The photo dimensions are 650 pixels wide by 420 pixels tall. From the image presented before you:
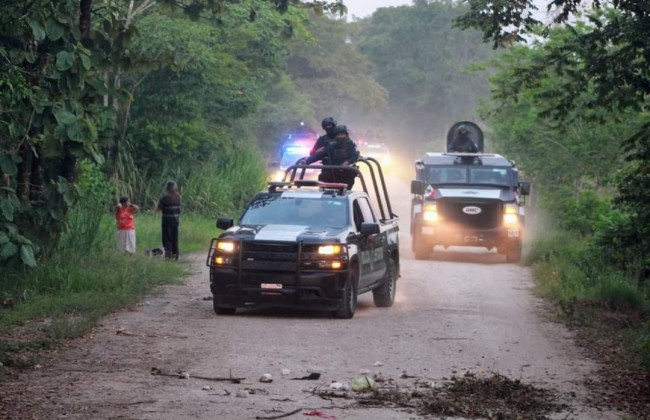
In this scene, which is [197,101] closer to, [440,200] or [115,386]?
[440,200]

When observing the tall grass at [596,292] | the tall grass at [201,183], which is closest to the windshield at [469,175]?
the tall grass at [596,292]

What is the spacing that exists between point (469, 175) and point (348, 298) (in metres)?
11.9

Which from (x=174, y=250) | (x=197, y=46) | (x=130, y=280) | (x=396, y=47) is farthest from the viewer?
(x=396, y=47)

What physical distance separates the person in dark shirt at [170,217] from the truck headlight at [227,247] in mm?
8031

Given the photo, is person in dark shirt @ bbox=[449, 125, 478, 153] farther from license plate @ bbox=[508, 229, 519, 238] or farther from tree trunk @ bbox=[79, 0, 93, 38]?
tree trunk @ bbox=[79, 0, 93, 38]

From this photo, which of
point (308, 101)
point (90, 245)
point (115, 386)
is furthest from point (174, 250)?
point (308, 101)

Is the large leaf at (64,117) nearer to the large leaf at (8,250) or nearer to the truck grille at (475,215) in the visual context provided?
the large leaf at (8,250)

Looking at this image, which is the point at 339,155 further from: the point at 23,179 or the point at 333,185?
the point at 23,179

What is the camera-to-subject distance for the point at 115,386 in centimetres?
1083

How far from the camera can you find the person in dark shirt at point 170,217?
24075 mm

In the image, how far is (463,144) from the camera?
1253 inches

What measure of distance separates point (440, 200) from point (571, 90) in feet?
32.4

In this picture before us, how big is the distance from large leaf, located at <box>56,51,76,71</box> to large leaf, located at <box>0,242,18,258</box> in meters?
2.57

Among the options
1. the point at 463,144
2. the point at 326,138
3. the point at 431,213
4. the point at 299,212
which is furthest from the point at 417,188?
the point at 299,212
